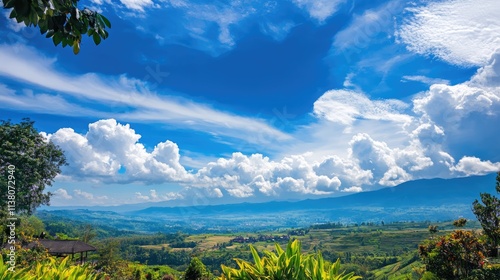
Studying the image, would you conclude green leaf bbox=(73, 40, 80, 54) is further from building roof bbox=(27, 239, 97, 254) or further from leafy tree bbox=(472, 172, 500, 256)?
building roof bbox=(27, 239, 97, 254)

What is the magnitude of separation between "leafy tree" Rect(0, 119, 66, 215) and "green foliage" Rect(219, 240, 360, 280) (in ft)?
78.6

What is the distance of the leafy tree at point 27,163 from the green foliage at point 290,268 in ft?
78.6

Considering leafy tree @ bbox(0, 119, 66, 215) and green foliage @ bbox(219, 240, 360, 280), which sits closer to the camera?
green foliage @ bbox(219, 240, 360, 280)

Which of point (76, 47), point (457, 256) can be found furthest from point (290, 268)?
point (457, 256)

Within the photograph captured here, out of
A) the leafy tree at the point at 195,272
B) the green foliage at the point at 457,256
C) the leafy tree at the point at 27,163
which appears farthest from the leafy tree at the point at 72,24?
the leafy tree at the point at 27,163

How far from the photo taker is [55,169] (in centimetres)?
2780

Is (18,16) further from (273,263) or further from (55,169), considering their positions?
(55,169)

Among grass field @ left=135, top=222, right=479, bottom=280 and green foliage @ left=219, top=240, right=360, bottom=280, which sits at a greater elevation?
green foliage @ left=219, top=240, right=360, bottom=280

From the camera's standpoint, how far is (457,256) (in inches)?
569

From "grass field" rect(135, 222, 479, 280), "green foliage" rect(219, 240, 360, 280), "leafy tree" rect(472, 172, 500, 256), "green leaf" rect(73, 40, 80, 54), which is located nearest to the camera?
"green leaf" rect(73, 40, 80, 54)

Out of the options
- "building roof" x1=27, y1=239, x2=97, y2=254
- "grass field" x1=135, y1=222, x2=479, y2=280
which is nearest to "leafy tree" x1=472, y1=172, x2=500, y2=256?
"building roof" x1=27, y1=239, x2=97, y2=254

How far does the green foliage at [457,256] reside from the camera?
14.3 meters

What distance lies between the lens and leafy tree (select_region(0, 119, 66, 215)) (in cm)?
2308

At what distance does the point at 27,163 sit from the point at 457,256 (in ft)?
88.0
